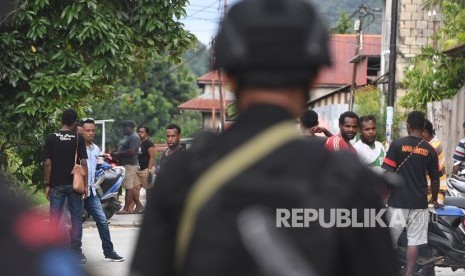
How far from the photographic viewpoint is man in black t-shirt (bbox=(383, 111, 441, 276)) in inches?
404

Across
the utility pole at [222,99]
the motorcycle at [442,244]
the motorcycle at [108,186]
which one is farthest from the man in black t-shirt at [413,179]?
the utility pole at [222,99]

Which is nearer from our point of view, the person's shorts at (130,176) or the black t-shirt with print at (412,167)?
the black t-shirt with print at (412,167)

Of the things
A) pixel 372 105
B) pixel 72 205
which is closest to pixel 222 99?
pixel 72 205

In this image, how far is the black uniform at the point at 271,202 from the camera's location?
2.45m

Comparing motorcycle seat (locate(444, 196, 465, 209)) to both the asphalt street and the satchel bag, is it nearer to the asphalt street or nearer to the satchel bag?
the asphalt street

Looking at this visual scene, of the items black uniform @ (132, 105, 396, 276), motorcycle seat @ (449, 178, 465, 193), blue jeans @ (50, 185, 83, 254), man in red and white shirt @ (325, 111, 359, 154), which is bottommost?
blue jeans @ (50, 185, 83, 254)

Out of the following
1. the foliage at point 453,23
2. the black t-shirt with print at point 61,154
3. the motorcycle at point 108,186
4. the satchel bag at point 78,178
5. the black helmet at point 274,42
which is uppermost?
the foliage at point 453,23

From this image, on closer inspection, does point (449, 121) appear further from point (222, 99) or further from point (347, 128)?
point (222, 99)

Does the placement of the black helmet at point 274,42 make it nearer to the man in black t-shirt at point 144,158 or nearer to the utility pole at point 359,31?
the man in black t-shirt at point 144,158

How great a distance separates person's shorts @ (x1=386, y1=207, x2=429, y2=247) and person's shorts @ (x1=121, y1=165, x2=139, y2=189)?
33.3 feet

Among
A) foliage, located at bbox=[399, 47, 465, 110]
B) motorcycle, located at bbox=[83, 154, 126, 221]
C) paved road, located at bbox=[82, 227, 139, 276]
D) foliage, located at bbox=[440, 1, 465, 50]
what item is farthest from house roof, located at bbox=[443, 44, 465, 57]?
motorcycle, located at bbox=[83, 154, 126, 221]

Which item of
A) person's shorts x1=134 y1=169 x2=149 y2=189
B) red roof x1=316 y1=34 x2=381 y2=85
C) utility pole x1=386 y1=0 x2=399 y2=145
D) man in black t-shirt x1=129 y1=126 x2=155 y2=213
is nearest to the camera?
man in black t-shirt x1=129 y1=126 x2=155 y2=213

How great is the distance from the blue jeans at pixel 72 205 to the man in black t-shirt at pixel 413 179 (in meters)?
3.37

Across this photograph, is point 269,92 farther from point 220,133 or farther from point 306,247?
point 306,247
